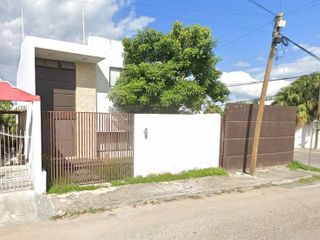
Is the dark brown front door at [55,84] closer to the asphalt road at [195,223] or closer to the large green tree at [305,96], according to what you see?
the asphalt road at [195,223]

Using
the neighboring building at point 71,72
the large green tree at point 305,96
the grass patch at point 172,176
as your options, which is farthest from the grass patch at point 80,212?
the large green tree at point 305,96

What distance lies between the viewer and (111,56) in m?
13.8

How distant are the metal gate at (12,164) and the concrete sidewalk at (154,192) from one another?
1.27 metres

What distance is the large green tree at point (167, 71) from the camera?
38.9 feet

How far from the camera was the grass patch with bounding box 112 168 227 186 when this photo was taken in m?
8.12

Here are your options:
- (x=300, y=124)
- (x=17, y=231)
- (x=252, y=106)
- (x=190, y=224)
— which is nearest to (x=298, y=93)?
(x=300, y=124)

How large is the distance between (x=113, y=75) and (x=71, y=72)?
2.07 m

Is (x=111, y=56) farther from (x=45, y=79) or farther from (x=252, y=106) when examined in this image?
(x=252, y=106)

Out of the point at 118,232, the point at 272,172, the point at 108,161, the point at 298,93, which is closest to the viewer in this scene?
the point at 118,232

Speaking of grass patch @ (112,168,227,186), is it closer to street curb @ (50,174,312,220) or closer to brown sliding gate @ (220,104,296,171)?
brown sliding gate @ (220,104,296,171)

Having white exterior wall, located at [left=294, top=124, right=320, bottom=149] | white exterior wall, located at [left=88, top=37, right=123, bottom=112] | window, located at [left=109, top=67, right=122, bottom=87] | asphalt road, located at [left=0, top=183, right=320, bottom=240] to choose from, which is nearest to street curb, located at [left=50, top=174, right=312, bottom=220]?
asphalt road, located at [left=0, top=183, right=320, bottom=240]

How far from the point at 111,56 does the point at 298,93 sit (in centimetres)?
1576

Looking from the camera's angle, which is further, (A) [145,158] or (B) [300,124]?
(B) [300,124]

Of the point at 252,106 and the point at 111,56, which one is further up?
the point at 111,56
